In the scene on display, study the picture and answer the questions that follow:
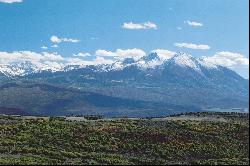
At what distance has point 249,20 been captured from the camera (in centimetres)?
2998

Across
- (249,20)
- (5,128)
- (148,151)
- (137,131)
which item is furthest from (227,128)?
(249,20)

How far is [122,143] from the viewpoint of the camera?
60.3m

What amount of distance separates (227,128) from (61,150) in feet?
104

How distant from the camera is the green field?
50.1 m

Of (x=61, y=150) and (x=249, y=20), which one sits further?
(x=61, y=150)

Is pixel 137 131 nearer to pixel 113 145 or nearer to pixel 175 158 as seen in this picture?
pixel 113 145

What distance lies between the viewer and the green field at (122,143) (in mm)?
50125

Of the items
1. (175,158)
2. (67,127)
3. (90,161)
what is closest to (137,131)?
(67,127)

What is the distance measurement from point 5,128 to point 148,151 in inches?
838

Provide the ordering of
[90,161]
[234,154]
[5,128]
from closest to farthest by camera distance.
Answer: [90,161] < [234,154] < [5,128]

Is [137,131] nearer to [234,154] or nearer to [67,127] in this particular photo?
[67,127]

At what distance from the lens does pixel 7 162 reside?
142ft

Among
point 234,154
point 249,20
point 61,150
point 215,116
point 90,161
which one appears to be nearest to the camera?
point 249,20

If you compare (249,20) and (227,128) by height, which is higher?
(249,20)
